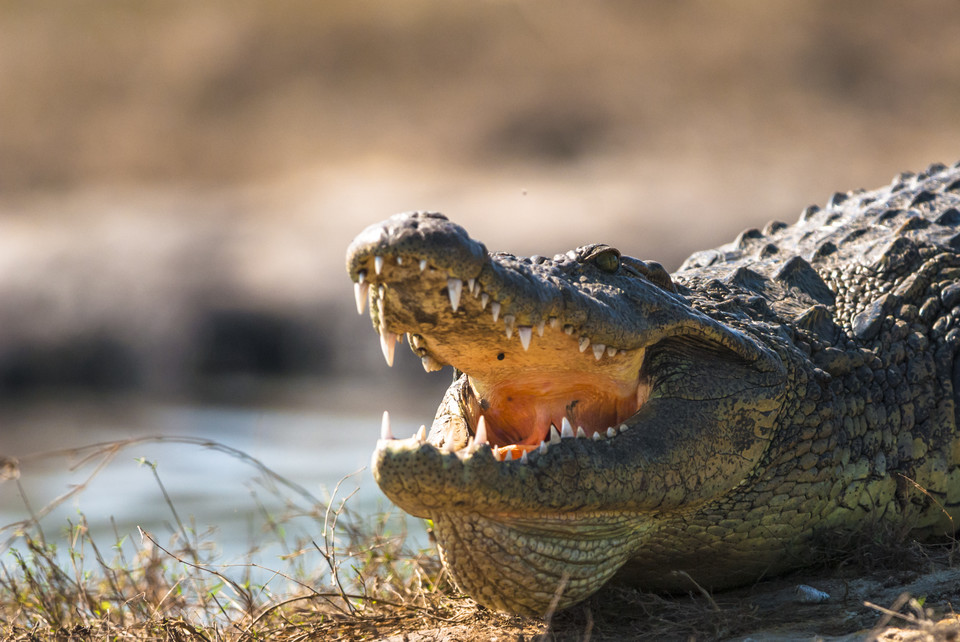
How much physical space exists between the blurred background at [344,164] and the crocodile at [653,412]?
428 centimetres

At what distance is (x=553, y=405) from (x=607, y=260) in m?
0.46

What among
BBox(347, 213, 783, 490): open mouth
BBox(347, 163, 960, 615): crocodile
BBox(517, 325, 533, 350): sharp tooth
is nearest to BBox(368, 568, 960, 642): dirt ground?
BBox(347, 163, 960, 615): crocodile

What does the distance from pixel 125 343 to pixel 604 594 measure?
31.4 feet

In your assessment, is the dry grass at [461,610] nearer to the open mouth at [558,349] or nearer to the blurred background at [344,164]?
the open mouth at [558,349]

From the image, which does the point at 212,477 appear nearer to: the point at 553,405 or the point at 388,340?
the point at 553,405

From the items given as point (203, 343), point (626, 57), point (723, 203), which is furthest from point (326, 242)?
point (626, 57)

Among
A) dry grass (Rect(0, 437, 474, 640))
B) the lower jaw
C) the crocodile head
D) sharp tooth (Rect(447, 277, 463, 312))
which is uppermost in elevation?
sharp tooth (Rect(447, 277, 463, 312))

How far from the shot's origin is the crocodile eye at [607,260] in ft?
8.46

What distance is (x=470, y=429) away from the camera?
2750 mm

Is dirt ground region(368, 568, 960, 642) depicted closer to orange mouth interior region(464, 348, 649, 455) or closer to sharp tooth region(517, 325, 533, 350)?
orange mouth interior region(464, 348, 649, 455)

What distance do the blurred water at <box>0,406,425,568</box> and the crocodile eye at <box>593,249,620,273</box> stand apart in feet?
7.84

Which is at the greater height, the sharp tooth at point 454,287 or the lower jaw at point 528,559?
the sharp tooth at point 454,287

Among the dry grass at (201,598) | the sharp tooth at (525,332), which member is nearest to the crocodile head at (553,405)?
the sharp tooth at (525,332)

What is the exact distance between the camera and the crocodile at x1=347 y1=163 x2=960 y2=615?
2.26 metres
